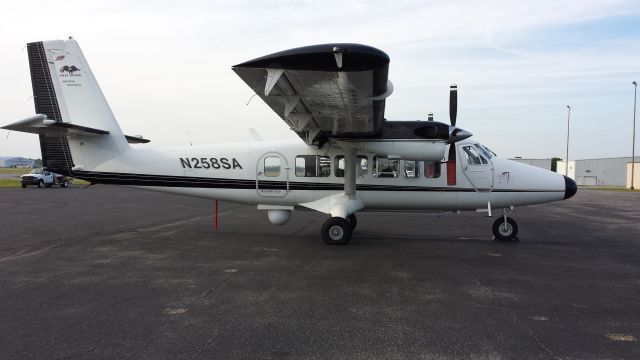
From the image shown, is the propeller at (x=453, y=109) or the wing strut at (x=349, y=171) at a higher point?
the propeller at (x=453, y=109)

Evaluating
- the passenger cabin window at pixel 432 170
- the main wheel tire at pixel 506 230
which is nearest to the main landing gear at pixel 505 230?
the main wheel tire at pixel 506 230

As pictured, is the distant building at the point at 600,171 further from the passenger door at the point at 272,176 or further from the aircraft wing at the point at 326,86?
the aircraft wing at the point at 326,86

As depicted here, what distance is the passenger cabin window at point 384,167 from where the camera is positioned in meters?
11.0

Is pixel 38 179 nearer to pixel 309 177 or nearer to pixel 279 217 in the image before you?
pixel 279 217

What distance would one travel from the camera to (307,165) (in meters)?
11.2

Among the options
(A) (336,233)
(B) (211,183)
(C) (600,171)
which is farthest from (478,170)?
(C) (600,171)

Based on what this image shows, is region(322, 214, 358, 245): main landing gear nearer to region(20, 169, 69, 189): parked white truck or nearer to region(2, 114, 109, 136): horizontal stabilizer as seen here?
region(2, 114, 109, 136): horizontal stabilizer

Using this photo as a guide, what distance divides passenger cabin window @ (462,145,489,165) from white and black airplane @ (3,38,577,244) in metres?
0.03

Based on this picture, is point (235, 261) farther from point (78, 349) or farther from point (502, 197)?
point (502, 197)

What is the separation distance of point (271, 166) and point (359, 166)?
238cm

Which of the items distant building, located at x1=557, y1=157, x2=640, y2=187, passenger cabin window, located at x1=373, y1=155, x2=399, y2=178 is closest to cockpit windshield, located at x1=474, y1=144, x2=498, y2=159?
passenger cabin window, located at x1=373, y1=155, x2=399, y2=178

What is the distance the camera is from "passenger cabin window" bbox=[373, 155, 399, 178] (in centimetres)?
1097

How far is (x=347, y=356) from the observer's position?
12.9 ft

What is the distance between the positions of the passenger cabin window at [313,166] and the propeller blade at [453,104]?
10.8ft
